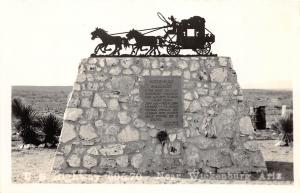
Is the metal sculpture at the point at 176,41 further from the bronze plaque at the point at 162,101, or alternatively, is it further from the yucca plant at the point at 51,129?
the yucca plant at the point at 51,129

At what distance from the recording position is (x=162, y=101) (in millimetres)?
9023

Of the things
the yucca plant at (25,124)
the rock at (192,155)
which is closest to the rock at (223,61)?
the rock at (192,155)

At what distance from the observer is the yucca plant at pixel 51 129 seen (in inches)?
438

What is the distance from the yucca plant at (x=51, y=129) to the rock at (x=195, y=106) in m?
3.27

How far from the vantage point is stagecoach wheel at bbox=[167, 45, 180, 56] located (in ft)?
30.3

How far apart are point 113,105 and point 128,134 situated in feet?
1.71

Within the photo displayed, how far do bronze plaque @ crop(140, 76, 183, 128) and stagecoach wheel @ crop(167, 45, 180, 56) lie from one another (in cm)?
42

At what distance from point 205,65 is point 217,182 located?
187cm

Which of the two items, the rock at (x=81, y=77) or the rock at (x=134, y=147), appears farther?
the rock at (x=81, y=77)

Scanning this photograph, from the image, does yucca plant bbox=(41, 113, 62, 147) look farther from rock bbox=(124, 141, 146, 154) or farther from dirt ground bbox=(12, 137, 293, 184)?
rock bbox=(124, 141, 146, 154)

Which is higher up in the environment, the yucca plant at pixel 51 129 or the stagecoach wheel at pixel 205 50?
the stagecoach wheel at pixel 205 50

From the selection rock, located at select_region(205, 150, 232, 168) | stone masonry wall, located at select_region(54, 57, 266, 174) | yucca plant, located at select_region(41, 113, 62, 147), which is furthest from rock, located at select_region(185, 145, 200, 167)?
yucca plant, located at select_region(41, 113, 62, 147)
